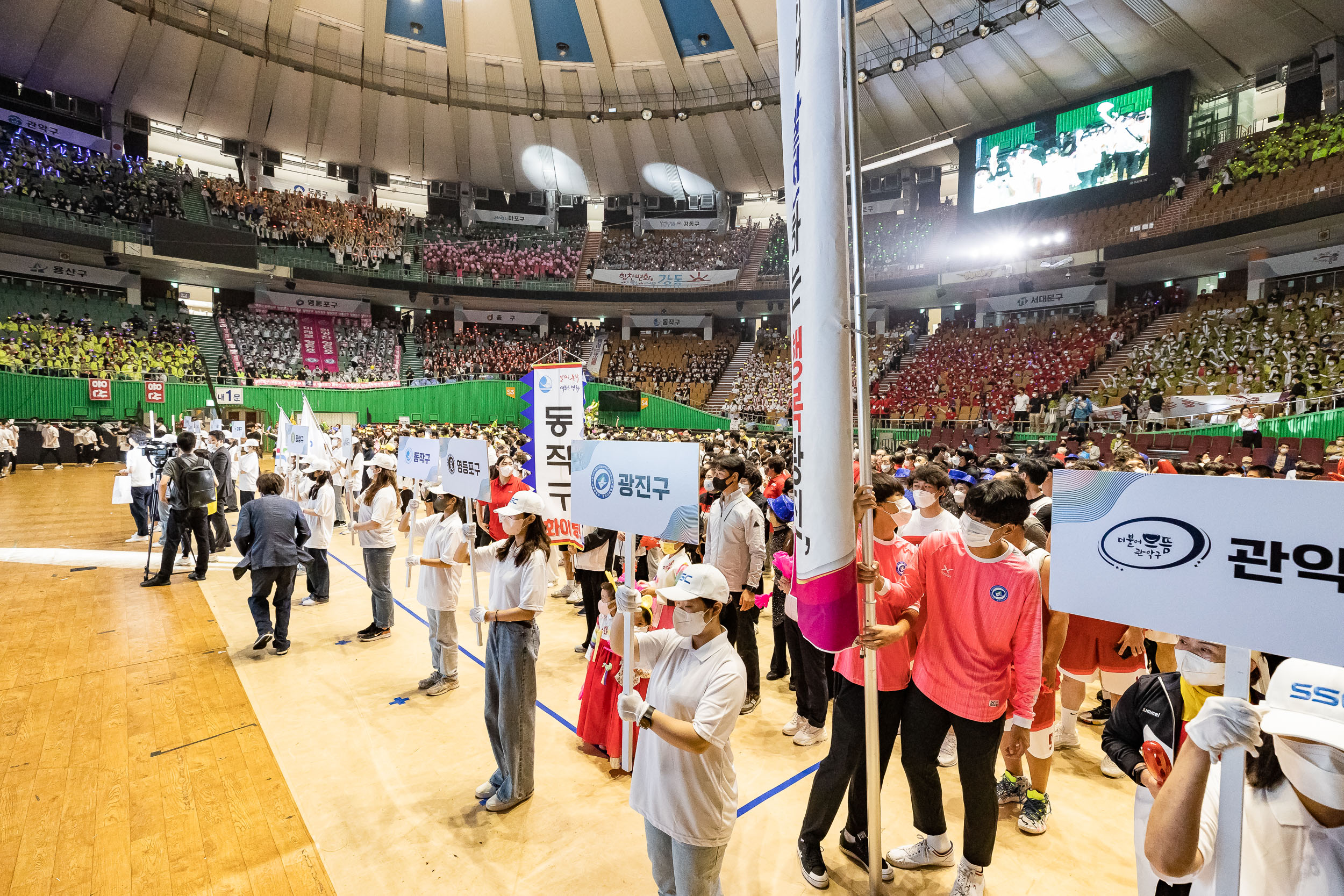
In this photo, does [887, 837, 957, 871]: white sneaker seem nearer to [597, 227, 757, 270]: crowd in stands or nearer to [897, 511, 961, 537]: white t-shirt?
[897, 511, 961, 537]: white t-shirt

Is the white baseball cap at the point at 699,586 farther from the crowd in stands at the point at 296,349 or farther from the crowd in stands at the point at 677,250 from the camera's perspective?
the crowd in stands at the point at 677,250

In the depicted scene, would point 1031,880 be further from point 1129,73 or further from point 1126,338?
point 1129,73

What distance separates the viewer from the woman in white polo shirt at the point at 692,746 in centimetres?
223

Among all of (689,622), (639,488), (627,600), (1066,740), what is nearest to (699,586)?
(689,622)

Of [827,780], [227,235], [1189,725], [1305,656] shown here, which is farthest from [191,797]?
[227,235]

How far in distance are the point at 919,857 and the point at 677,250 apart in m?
36.7

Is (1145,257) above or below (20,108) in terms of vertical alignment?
below

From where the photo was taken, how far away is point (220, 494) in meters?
11.0

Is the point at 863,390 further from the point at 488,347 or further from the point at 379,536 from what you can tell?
the point at 488,347

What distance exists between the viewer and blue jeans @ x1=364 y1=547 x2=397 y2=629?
6.29 metres

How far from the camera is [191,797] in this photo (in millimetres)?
3789

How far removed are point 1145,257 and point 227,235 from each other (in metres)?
36.9

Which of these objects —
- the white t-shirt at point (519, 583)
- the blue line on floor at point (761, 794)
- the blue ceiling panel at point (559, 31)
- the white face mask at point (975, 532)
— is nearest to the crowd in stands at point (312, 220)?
the blue ceiling panel at point (559, 31)

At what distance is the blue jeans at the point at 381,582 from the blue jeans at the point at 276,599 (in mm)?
714
